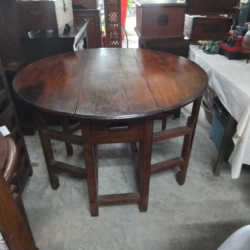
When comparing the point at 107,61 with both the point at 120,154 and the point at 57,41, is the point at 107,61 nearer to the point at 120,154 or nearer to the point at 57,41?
the point at 57,41

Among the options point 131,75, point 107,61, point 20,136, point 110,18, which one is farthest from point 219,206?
point 110,18

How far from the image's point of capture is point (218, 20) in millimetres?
2172

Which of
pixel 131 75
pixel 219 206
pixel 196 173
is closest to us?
pixel 131 75

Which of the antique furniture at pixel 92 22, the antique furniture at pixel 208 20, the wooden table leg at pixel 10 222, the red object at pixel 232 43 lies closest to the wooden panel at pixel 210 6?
the antique furniture at pixel 208 20

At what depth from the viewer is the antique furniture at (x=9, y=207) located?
0.59 m

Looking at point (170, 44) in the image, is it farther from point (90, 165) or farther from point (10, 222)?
point (10, 222)

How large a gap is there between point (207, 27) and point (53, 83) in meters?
1.76

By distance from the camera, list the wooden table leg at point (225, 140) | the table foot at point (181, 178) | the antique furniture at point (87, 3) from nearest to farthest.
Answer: the wooden table leg at point (225, 140) → the table foot at point (181, 178) → the antique furniture at point (87, 3)

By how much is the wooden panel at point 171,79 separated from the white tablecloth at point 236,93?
8.4 inches

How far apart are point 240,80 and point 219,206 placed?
87 centimetres

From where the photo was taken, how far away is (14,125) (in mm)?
1476

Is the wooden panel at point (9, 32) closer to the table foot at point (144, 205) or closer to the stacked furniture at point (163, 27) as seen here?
the stacked furniture at point (163, 27)

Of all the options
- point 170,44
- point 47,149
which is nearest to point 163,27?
point 170,44

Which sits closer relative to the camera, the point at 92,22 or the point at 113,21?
the point at 92,22
